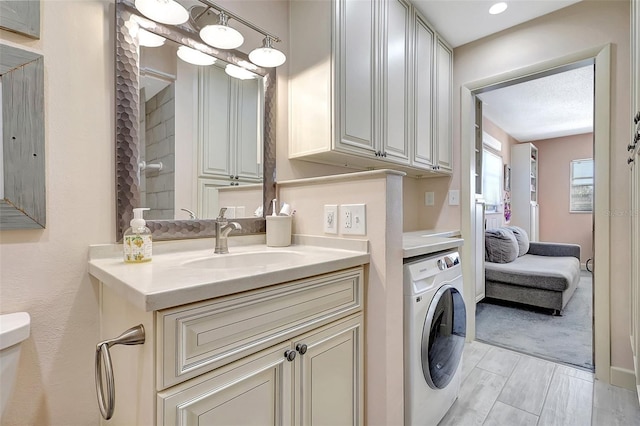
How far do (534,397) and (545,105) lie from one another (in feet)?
12.1

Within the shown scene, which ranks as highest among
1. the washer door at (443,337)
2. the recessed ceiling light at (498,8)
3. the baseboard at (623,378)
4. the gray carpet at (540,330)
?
the recessed ceiling light at (498,8)

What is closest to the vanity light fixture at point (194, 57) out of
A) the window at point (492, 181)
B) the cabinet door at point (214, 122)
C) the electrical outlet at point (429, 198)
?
the cabinet door at point (214, 122)

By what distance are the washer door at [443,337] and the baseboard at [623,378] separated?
3.53ft

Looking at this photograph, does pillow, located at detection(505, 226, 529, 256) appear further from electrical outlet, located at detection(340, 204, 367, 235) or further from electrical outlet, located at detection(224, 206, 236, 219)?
electrical outlet, located at detection(224, 206, 236, 219)

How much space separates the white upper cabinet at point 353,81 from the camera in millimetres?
1515

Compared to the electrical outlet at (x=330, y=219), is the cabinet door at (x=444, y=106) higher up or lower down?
higher up

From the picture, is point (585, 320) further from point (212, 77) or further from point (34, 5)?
point (34, 5)

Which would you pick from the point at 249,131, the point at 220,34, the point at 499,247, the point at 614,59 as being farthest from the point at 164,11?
the point at 499,247

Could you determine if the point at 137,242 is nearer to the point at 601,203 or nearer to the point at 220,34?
the point at 220,34

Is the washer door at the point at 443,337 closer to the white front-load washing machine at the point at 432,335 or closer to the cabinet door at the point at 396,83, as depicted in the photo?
the white front-load washing machine at the point at 432,335

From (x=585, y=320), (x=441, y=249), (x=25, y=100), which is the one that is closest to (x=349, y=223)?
(x=441, y=249)

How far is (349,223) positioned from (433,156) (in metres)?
1.34

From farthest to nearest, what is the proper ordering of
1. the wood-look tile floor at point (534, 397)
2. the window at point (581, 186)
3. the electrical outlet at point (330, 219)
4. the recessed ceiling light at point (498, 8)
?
the window at point (581, 186) → the recessed ceiling light at point (498, 8) → the wood-look tile floor at point (534, 397) → the electrical outlet at point (330, 219)

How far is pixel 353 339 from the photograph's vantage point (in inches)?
45.0
